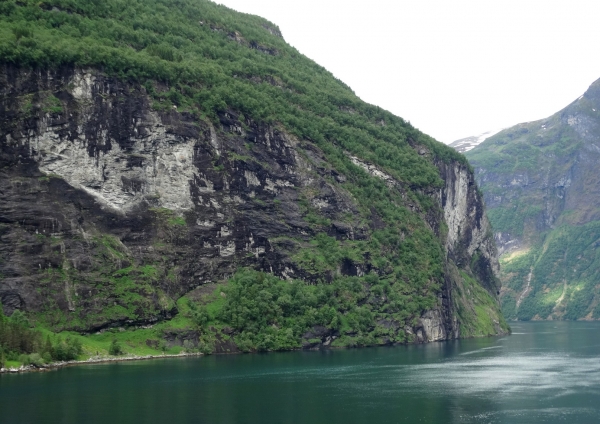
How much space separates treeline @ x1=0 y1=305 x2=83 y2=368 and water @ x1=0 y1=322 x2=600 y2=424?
6049 mm

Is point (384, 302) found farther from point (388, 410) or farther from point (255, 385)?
point (388, 410)

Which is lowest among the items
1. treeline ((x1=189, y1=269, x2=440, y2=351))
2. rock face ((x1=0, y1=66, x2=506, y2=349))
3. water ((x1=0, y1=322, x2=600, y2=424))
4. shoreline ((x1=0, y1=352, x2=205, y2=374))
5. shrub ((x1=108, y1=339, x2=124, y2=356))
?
water ((x1=0, y1=322, x2=600, y2=424))

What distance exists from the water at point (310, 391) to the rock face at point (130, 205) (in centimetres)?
2407

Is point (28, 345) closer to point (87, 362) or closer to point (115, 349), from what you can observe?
point (87, 362)

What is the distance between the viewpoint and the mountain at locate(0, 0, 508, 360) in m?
143

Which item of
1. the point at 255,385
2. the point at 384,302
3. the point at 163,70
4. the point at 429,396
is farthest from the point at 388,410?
the point at 163,70

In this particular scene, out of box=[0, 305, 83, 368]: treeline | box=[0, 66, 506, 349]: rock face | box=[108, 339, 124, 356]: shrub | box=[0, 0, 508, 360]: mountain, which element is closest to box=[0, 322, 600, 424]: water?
box=[0, 305, 83, 368]: treeline

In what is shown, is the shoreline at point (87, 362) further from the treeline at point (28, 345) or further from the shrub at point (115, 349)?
the shrub at point (115, 349)

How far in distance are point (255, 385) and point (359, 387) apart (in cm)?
1491

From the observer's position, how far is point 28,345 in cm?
11738

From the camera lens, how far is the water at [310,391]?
78.0m

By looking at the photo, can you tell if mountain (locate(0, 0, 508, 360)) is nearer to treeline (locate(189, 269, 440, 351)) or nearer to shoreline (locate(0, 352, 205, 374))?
treeline (locate(189, 269, 440, 351))

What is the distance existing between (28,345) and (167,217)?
171 feet

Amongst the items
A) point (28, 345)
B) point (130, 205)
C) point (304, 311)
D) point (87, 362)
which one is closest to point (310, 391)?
point (87, 362)
